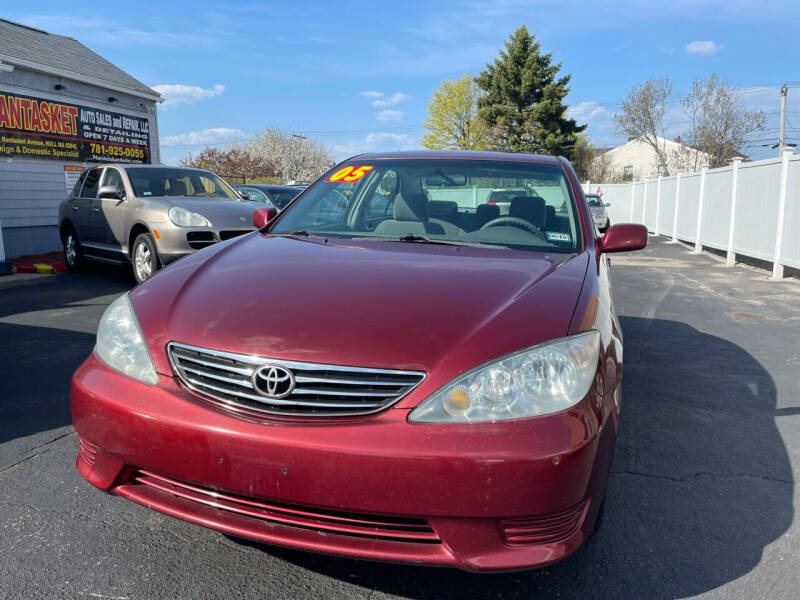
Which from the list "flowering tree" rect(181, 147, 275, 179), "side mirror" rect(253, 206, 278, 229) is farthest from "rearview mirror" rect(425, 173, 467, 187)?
"flowering tree" rect(181, 147, 275, 179)

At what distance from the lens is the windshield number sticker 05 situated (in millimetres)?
3875

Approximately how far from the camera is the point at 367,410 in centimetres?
188

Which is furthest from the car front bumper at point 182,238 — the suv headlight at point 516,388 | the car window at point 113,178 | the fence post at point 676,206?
the fence post at point 676,206

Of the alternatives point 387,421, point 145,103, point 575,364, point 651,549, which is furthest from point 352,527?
point 145,103

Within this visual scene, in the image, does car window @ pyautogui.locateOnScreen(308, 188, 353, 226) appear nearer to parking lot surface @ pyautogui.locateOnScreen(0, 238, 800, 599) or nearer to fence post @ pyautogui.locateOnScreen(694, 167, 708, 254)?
parking lot surface @ pyautogui.locateOnScreen(0, 238, 800, 599)

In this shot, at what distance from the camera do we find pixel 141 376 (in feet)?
6.89

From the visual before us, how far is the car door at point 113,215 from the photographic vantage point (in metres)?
8.80

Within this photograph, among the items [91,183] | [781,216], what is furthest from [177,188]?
[781,216]

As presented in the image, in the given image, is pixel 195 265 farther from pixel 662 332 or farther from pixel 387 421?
pixel 662 332

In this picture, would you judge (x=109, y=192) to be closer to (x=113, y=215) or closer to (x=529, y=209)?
(x=113, y=215)

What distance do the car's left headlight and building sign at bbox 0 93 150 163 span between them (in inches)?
473

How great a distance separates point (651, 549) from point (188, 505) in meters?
1.68

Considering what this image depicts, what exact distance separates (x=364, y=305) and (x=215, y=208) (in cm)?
676

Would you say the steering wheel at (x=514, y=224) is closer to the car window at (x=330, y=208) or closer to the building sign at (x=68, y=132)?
the car window at (x=330, y=208)
